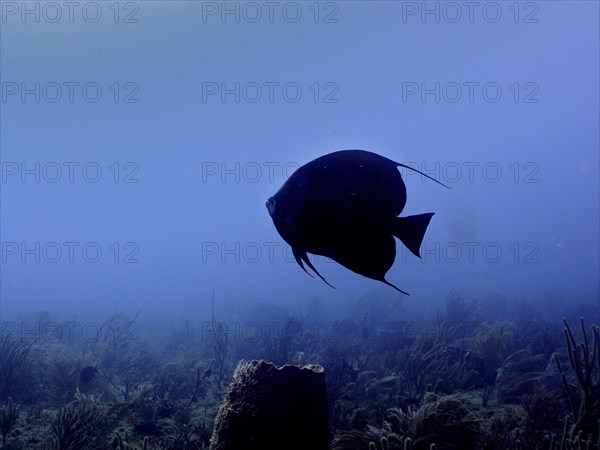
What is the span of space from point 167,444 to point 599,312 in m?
24.0

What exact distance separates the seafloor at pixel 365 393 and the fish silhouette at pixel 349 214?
1.94 metres

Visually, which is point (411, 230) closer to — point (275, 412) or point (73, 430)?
point (275, 412)

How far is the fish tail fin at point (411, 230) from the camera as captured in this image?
1.73 meters

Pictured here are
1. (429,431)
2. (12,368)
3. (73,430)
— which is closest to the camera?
(429,431)

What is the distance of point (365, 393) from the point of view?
838 centimetres

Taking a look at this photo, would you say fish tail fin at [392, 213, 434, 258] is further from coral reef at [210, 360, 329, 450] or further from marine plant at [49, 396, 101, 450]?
marine plant at [49, 396, 101, 450]

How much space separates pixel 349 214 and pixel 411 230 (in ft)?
0.86

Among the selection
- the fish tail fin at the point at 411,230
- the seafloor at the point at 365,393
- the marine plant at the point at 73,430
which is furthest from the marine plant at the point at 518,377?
the fish tail fin at the point at 411,230

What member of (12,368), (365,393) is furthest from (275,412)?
(12,368)

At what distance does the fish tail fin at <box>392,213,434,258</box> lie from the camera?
1730mm

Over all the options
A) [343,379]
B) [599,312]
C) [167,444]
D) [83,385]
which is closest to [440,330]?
[343,379]

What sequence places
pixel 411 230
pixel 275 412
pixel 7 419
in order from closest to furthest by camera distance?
1. pixel 411 230
2. pixel 275 412
3. pixel 7 419

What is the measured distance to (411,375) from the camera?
879 centimetres

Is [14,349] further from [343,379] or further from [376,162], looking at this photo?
[376,162]
